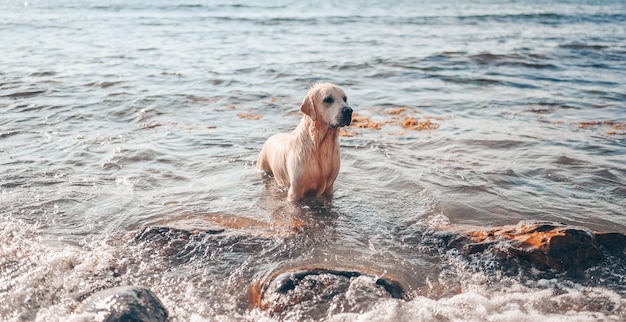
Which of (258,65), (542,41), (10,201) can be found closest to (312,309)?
(10,201)

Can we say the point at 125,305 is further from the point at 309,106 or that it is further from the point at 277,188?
the point at 277,188

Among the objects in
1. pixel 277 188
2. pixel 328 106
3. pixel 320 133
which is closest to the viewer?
pixel 328 106

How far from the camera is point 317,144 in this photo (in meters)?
6.66

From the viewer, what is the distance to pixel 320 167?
6.75 meters

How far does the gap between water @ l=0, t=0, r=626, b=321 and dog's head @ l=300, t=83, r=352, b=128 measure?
43.6 inches

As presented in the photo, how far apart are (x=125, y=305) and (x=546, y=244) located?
3662 mm

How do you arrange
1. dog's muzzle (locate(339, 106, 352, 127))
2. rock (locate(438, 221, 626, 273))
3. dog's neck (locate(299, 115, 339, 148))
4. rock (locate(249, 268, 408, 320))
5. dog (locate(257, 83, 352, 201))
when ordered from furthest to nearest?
dog's neck (locate(299, 115, 339, 148)) → dog (locate(257, 83, 352, 201)) → dog's muzzle (locate(339, 106, 352, 127)) → rock (locate(438, 221, 626, 273)) → rock (locate(249, 268, 408, 320))

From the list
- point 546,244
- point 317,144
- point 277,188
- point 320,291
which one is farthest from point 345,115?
point 546,244

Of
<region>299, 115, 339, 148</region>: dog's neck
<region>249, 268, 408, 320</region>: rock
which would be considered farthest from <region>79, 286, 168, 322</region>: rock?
<region>299, 115, 339, 148</region>: dog's neck

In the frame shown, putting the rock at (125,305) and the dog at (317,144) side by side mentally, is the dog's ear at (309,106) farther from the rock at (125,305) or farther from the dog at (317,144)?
the rock at (125,305)

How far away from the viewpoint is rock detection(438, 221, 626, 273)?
16.8 feet

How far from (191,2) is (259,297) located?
42.5 meters

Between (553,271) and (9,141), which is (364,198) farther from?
(9,141)

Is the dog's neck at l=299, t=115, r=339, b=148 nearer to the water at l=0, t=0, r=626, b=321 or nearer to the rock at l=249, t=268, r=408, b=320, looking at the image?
the water at l=0, t=0, r=626, b=321
